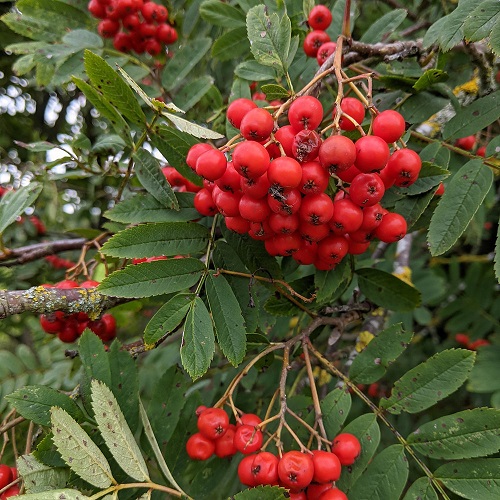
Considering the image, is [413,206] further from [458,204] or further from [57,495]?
[57,495]

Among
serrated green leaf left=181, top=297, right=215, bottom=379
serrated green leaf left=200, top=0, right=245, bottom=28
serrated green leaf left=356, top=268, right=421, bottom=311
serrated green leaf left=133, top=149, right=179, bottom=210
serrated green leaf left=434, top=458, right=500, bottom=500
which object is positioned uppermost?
serrated green leaf left=200, top=0, right=245, bottom=28

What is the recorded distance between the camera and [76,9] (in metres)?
2.62

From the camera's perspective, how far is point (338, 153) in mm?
1263

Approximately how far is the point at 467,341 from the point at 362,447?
2595 mm

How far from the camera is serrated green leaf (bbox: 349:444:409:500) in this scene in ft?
4.80

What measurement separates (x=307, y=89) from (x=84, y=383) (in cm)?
123

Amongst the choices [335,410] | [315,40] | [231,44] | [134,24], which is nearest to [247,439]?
[335,410]

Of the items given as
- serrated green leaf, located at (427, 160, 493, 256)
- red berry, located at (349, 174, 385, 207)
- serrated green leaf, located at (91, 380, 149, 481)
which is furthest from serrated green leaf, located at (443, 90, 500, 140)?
serrated green leaf, located at (91, 380, 149, 481)

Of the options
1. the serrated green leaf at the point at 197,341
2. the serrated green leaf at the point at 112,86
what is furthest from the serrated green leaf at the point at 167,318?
the serrated green leaf at the point at 112,86

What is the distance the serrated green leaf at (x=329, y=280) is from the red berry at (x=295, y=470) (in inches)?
21.2

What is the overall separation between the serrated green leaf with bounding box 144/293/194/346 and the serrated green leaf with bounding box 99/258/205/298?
5 cm

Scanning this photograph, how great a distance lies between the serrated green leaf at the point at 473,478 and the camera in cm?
140

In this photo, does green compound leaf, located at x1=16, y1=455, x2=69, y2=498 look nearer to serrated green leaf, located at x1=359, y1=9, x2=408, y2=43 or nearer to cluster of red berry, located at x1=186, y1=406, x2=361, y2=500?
cluster of red berry, located at x1=186, y1=406, x2=361, y2=500

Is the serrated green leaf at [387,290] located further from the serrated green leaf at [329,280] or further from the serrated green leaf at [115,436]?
the serrated green leaf at [115,436]
